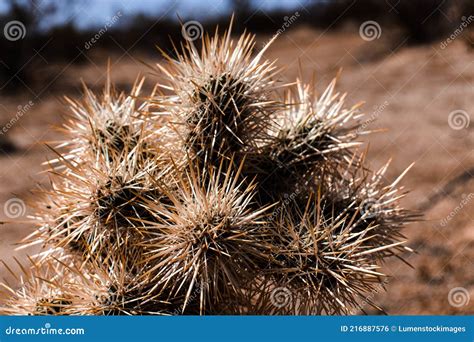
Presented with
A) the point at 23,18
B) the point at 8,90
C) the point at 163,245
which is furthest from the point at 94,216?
the point at 8,90

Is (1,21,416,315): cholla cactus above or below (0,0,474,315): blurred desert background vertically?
→ below

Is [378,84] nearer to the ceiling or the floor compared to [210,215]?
nearer to the ceiling

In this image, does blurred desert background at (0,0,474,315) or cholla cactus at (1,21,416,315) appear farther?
blurred desert background at (0,0,474,315)

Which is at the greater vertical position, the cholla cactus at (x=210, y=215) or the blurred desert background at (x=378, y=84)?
the blurred desert background at (x=378, y=84)

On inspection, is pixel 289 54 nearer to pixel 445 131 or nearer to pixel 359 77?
pixel 359 77
